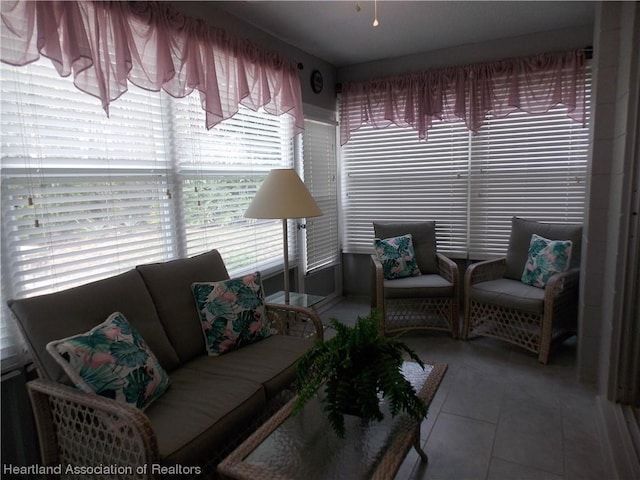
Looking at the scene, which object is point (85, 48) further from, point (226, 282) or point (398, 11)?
point (398, 11)

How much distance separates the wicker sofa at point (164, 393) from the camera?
4.46ft

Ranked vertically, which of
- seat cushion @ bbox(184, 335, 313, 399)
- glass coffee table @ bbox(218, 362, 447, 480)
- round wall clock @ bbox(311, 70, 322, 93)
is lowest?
glass coffee table @ bbox(218, 362, 447, 480)

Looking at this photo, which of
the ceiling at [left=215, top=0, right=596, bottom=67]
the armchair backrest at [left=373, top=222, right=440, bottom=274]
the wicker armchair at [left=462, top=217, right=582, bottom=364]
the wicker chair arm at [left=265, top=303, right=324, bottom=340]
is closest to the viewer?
the wicker chair arm at [left=265, top=303, right=324, bottom=340]

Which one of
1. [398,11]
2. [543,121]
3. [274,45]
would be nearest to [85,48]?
[274,45]

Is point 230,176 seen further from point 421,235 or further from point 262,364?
point 421,235

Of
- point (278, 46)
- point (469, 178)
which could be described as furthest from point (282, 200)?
point (469, 178)

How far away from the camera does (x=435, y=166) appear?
3.86 meters

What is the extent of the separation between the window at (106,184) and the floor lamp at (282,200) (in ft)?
1.54

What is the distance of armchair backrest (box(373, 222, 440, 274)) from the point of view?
365 centimetres

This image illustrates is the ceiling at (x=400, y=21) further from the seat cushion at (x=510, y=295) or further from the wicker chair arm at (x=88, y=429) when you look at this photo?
the wicker chair arm at (x=88, y=429)

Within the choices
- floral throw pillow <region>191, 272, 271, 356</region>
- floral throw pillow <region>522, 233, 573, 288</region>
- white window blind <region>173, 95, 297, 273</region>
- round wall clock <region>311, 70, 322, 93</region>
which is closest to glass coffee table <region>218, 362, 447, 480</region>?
floral throw pillow <region>191, 272, 271, 356</region>

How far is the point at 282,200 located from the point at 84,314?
3.82ft

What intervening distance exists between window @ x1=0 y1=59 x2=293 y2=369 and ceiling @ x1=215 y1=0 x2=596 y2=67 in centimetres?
72

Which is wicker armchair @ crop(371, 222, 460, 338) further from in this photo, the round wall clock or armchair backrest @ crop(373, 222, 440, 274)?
the round wall clock
